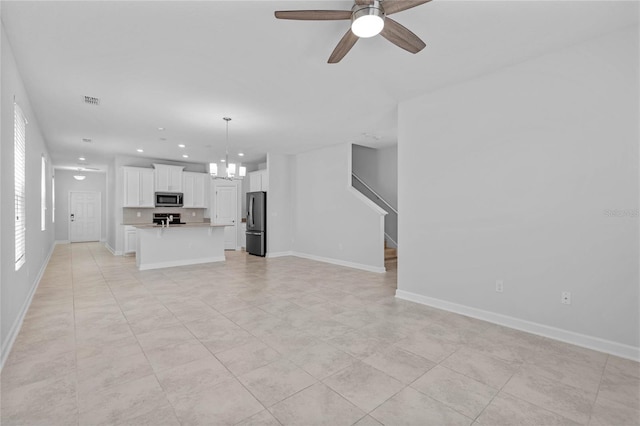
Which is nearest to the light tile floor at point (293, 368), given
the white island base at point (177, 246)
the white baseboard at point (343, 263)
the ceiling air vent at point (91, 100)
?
the white baseboard at point (343, 263)

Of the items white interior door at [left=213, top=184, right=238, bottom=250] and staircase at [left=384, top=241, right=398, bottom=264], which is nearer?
staircase at [left=384, top=241, right=398, bottom=264]

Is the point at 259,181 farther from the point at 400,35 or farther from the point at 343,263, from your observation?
the point at 400,35

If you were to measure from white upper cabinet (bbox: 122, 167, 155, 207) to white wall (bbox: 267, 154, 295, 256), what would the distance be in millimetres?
3412

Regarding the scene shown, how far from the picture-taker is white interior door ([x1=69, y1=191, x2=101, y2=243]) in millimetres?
11453

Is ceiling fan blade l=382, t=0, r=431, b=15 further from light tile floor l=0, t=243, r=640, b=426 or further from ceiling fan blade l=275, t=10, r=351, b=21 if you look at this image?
light tile floor l=0, t=243, r=640, b=426

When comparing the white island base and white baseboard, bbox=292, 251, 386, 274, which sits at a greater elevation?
the white island base

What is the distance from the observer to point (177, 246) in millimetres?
6664

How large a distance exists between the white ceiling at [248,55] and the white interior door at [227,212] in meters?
4.30

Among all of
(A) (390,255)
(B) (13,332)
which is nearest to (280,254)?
(A) (390,255)

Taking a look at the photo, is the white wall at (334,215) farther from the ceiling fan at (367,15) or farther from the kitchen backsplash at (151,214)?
the ceiling fan at (367,15)

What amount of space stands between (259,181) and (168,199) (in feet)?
8.76

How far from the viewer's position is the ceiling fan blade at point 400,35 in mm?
2131

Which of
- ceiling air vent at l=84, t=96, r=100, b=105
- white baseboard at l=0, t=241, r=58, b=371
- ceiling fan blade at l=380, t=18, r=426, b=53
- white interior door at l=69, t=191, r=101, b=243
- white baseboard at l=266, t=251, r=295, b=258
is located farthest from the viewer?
white interior door at l=69, t=191, r=101, b=243

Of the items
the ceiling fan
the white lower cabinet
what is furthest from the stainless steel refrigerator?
the ceiling fan
